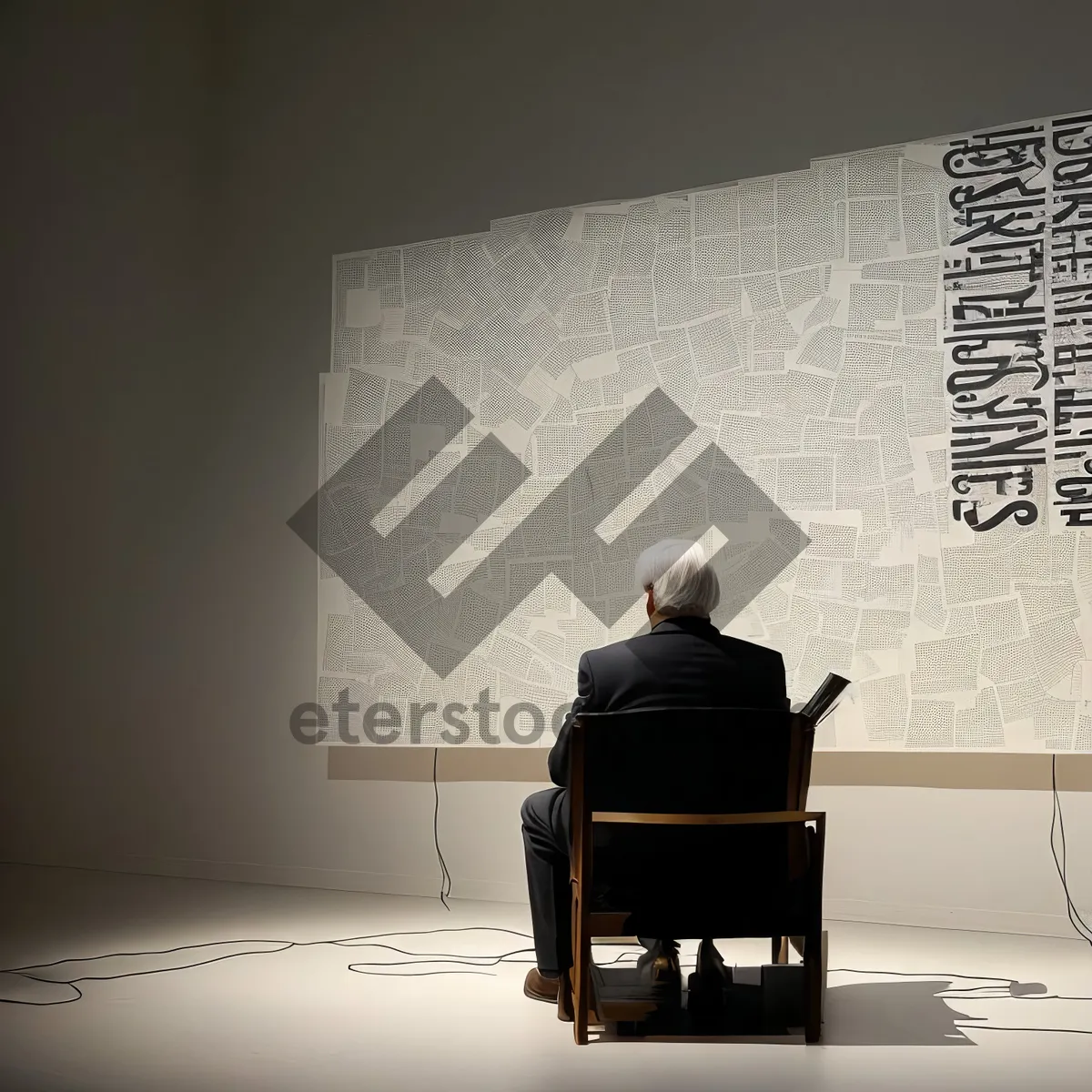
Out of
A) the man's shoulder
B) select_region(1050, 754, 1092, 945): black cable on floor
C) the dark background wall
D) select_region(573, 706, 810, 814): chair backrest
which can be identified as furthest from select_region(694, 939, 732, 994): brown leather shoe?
the dark background wall

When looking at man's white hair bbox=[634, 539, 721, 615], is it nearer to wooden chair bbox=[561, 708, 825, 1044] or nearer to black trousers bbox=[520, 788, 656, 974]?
wooden chair bbox=[561, 708, 825, 1044]

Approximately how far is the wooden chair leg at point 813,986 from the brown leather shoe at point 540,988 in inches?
24.7

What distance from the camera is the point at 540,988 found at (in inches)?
118

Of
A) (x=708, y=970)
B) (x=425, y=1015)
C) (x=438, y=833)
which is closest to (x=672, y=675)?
(x=708, y=970)

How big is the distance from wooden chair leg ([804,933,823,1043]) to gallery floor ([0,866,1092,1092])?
4 centimetres

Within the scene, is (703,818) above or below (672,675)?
below

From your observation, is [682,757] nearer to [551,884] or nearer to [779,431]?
[551,884]

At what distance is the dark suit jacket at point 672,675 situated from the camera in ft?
8.85

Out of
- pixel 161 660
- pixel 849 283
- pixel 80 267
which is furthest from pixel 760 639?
pixel 80 267

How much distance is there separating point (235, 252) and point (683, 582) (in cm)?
313

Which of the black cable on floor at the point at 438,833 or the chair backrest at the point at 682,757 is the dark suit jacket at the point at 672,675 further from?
the black cable on floor at the point at 438,833

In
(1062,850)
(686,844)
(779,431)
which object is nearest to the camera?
(686,844)

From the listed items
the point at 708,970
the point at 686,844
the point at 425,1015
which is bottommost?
the point at 425,1015

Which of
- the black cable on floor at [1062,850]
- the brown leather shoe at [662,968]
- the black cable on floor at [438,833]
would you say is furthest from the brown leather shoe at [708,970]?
the black cable on floor at [438,833]
